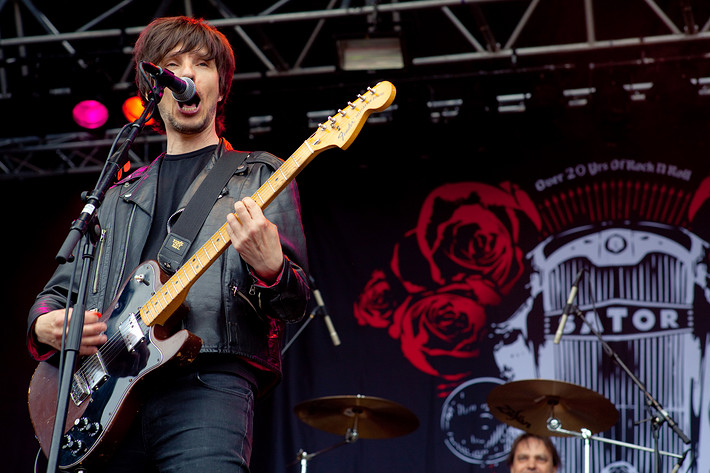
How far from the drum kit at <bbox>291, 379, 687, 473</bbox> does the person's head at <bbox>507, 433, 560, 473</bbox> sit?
5.7 inches

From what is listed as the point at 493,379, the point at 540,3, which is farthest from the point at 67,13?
the point at 493,379

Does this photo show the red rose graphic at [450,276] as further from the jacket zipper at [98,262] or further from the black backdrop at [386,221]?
the jacket zipper at [98,262]

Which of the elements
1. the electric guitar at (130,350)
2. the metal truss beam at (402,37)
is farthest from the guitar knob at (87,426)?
the metal truss beam at (402,37)

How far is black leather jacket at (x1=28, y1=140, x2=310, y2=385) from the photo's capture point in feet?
7.53

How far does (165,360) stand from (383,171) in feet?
17.9

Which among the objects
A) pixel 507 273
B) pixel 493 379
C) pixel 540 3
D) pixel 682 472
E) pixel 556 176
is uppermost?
pixel 540 3

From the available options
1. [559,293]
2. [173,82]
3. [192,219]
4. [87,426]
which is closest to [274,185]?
[192,219]

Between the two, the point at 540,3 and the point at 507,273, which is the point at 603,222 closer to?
the point at 507,273

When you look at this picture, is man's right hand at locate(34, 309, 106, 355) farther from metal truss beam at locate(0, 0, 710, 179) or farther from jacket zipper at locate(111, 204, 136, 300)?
metal truss beam at locate(0, 0, 710, 179)

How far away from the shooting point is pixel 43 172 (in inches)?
306

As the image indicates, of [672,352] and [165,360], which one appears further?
[672,352]

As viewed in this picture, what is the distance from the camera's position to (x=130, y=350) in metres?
2.34

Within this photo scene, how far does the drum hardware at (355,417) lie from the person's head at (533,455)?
2.52ft

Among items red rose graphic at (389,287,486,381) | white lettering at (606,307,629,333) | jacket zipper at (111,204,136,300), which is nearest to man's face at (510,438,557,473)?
red rose graphic at (389,287,486,381)
